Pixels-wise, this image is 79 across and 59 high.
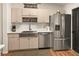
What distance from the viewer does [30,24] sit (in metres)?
3.03

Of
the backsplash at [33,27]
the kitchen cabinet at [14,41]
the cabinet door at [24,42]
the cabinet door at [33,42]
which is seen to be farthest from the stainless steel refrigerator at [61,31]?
the kitchen cabinet at [14,41]

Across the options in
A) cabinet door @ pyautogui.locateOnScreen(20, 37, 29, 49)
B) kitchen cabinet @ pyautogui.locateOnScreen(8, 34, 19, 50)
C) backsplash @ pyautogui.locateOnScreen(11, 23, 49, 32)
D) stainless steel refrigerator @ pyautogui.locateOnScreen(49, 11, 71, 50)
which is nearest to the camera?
kitchen cabinet @ pyautogui.locateOnScreen(8, 34, 19, 50)

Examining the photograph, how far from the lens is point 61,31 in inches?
137

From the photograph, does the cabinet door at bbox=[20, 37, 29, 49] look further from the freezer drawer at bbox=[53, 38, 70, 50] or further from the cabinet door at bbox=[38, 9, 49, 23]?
the freezer drawer at bbox=[53, 38, 70, 50]

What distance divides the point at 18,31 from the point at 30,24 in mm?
357

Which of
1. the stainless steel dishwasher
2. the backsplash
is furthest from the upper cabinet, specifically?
the stainless steel dishwasher

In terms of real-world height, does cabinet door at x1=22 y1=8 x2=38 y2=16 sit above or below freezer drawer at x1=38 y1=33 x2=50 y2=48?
above

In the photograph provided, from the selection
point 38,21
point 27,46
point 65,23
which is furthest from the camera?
point 65,23

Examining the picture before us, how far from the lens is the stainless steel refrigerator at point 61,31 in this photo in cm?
341

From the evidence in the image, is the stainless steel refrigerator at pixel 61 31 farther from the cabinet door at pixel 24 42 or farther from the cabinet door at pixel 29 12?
the cabinet door at pixel 24 42

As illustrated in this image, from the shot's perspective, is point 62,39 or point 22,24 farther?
point 62,39

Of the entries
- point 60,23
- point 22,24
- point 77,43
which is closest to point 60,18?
point 60,23

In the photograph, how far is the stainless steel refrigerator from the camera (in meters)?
3.41

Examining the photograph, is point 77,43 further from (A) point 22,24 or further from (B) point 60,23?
(A) point 22,24
